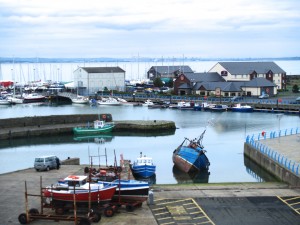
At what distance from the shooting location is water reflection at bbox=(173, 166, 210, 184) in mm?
29483

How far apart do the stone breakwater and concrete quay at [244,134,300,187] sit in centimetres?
1651

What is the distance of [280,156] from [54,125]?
25680mm

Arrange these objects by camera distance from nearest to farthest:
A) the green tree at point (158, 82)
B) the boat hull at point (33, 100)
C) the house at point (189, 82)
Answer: the house at point (189, 82) → the boat hull at point (33, 100) → the green tree at point (158, 82)

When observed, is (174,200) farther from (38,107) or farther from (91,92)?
(91,92)

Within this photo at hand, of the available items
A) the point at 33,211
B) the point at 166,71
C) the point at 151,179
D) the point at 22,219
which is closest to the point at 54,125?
the point at 151,179

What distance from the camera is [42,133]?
46375 millimetres

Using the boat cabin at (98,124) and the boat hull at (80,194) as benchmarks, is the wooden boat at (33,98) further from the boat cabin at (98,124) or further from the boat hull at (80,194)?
the boat hull at (80,194)

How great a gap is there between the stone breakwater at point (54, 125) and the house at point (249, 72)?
111ft

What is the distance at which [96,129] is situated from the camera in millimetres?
47250

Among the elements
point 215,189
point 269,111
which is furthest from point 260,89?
point 215,189

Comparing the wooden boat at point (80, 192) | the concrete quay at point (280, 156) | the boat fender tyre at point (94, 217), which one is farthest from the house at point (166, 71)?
the boat fender tyre at point (94, 217)

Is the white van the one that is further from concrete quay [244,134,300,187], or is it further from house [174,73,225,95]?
house [174,73,225,95]

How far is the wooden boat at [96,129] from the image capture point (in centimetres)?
4653

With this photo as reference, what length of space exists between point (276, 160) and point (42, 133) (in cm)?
2449
